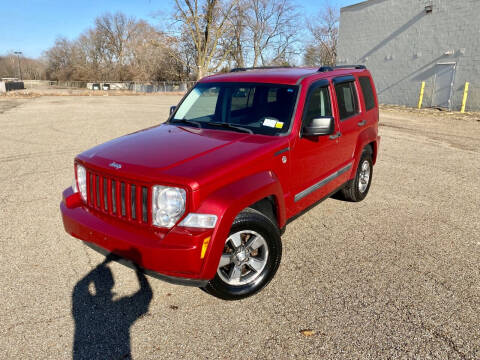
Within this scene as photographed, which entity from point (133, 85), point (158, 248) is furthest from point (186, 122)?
point (133, 85)

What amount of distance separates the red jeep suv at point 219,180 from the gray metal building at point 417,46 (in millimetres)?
18509

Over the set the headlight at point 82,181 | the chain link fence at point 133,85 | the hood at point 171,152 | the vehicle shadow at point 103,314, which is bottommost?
the vehicle shadow at point 103,314

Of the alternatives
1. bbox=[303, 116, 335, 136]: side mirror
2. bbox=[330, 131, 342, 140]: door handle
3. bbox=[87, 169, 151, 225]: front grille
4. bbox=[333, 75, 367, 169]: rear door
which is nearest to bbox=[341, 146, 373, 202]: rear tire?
bbox=[333, 75, 367, 169]: rear door

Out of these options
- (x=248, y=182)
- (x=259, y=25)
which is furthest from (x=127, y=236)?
(x=259, y=25)

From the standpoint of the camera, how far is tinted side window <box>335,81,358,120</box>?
14.9ft

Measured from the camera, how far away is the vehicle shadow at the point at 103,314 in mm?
2590

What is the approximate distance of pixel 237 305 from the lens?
310 cm

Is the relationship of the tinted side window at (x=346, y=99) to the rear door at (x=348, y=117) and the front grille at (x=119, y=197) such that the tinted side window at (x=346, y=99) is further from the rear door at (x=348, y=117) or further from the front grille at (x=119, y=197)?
the front grille at (x=119, y=197)

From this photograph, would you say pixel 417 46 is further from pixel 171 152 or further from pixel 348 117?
pixel 171 152

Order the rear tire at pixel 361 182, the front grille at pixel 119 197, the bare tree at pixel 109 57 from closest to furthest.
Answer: the front grille at pixel 119 197 → the rear tire at pixel 361 182 → the bare tree at pixel 109 57

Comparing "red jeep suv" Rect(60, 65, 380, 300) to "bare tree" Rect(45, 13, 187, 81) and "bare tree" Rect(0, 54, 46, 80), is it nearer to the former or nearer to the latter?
"bare tree" Rect(45, 13, 187, 81)

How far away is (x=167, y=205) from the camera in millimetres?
2695

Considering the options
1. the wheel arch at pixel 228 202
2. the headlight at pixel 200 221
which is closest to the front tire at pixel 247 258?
the wheel arch at pixel 228 202

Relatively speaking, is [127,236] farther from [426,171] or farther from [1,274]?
[426,171]
